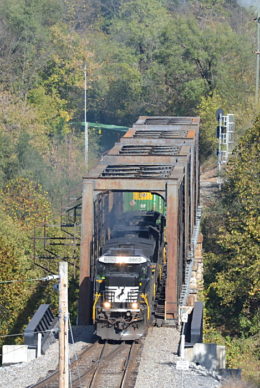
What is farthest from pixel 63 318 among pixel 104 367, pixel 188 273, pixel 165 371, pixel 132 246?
pixel 188 273

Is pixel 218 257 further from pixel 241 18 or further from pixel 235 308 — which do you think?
pixel 241 18

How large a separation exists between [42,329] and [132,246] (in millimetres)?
3782

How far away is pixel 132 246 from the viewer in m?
24.7

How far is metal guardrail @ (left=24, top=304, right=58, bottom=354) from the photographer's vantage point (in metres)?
23.5

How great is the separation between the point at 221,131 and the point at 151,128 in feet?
58.7

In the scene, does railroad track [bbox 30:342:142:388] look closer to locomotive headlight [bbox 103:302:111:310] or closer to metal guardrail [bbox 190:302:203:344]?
locomotive headlight [bbox 103:302:111:310]

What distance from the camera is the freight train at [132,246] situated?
2370 centimetres

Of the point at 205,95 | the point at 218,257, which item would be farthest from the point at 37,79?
the point at 218,257

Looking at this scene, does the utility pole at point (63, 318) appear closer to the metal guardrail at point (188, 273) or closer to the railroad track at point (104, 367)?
the railroad track at point (104, 367)

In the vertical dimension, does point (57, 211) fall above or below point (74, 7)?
below

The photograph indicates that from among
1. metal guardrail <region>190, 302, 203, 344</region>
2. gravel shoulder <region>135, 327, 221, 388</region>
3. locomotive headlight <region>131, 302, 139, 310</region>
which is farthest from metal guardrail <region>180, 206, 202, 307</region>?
locomotive headlight <region>131, 302, 139, 310</region>

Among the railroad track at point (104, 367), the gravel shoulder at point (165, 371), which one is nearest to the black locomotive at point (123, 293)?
the railroad track at point (104, 367)

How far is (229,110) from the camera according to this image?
2650 inches

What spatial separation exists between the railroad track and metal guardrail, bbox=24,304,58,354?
142cm
